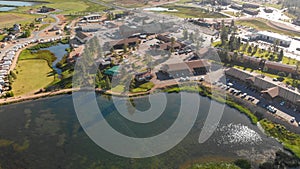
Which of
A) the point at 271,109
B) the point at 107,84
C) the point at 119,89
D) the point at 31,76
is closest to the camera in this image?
the point at 271,109

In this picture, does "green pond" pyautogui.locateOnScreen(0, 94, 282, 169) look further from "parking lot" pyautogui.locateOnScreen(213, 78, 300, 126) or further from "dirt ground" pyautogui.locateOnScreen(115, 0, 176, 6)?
"dirt ground" pyautogui.locateOnScreen(115, 0, 176, 6)

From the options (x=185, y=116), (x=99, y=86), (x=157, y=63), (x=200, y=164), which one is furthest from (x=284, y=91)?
(x=99, y=86)

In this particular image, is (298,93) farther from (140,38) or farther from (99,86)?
(140,38)

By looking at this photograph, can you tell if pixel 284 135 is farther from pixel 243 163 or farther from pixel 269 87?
pixel 269 87

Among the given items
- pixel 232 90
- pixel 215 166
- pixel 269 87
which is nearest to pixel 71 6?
pixel 232 90

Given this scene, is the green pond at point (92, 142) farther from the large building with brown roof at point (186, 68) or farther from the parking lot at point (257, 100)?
the large building with brown roof at point (186, 68)

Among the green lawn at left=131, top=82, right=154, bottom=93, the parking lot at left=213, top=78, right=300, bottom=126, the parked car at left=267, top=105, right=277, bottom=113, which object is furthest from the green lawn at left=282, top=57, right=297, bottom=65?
the green lawn at left=131, top=82, right=154, bottom=93
